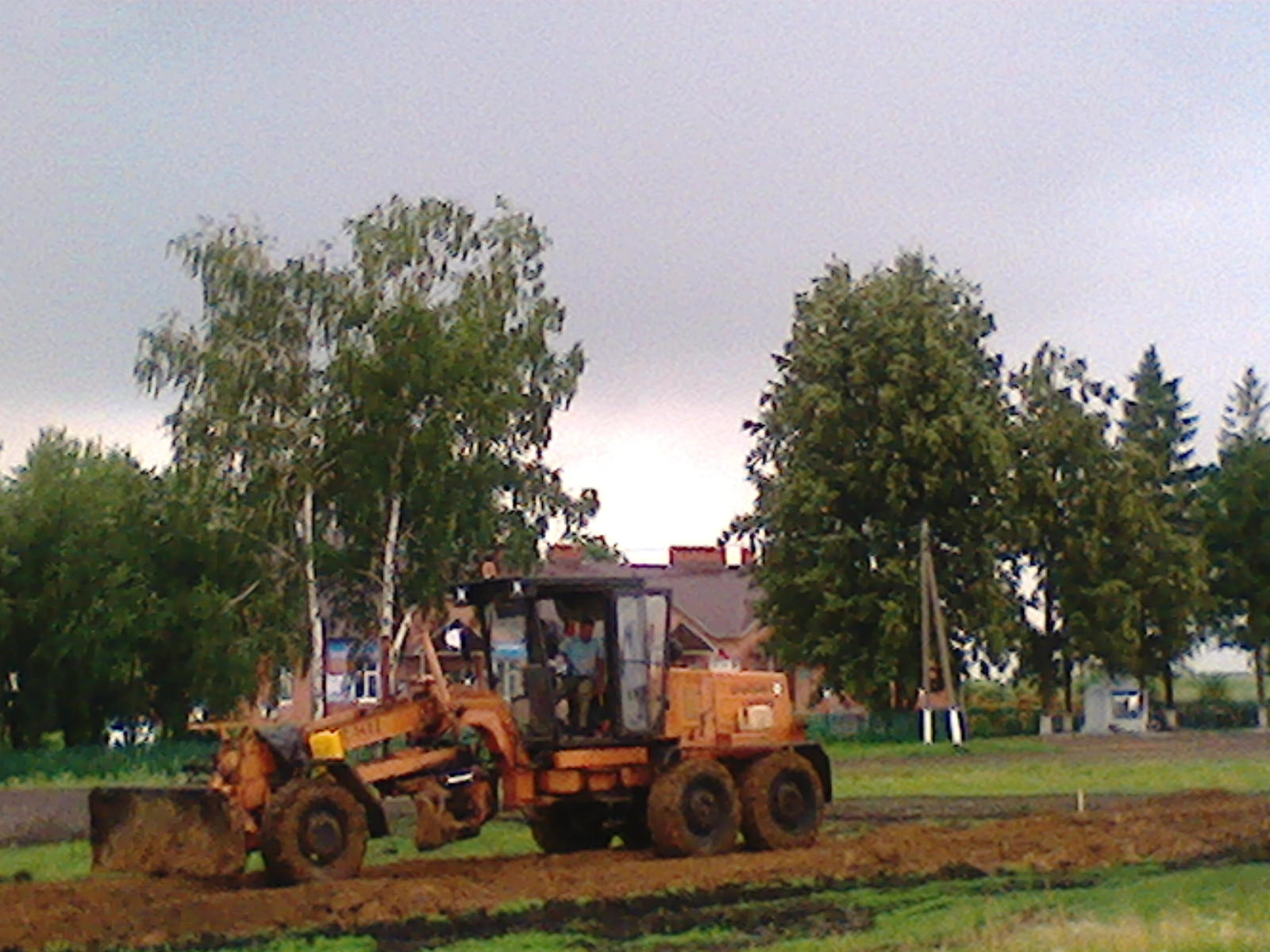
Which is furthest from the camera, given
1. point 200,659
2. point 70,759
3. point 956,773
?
point 200,659

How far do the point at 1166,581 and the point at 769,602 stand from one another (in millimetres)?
16472

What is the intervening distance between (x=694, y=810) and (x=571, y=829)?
1.94 m

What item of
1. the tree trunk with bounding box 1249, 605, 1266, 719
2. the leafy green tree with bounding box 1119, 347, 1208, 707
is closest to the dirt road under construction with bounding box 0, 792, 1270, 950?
the leafy green tree with bounding box 1119, 347, 1208, 707

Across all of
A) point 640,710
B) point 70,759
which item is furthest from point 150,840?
point 70,759

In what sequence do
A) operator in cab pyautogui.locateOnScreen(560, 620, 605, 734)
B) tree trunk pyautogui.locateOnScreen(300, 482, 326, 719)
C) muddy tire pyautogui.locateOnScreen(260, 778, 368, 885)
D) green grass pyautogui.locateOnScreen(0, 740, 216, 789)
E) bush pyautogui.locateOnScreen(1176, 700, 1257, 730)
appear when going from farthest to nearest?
bush pyautogui.locateOnScreen(1176, 700, 1257, 730) → tree trunk pyautogui.locateOnScreen(300, 482, 326, 719) → green grass pyautogui.locateOnScreen(0, 740, 216, 789) → operator in cab pyautogui.locateOnScreen(560, 620, 605, 734) → muddy tire pyautogui.locateOnScreen(260, 778, 368, 885)

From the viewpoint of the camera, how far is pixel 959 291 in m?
72.0

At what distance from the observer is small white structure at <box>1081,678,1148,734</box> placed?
80375mm

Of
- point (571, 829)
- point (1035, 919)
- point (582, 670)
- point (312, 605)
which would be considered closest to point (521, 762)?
point (582, 670)

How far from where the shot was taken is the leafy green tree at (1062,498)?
7525 cm

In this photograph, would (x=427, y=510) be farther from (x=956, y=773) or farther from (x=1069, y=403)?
(x=1069, y=403)

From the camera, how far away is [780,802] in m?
23.5

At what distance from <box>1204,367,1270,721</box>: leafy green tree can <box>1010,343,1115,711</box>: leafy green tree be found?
11279mm

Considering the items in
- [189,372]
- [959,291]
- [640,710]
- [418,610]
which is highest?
[959,291]

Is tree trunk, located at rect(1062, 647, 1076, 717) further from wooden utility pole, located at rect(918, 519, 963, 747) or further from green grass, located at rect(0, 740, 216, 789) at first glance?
green grass, located at rect(0, 740, 216, 789)
